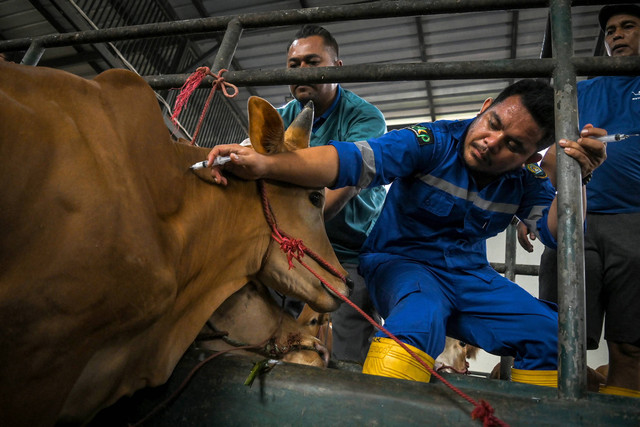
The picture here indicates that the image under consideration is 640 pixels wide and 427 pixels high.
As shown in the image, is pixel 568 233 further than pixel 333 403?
Yes

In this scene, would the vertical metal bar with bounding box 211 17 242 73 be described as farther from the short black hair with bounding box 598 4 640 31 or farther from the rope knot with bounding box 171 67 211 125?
the short black hair with bounding box 598 4 640 31

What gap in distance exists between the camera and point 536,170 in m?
2.33

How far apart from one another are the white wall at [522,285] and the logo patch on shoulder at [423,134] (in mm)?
7658

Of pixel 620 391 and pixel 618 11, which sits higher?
pixel 618 11

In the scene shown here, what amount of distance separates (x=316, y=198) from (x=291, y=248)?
1.06 feet

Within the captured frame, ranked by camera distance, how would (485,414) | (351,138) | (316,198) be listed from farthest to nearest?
(351,138)
(316,198)
(485,414)

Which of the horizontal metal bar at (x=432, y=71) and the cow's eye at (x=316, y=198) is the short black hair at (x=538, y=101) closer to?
the horizontal metal bar at (x=432, y=71)

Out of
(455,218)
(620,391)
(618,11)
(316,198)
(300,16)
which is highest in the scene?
(618,11)

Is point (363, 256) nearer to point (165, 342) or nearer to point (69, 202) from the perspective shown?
point (165, 342)

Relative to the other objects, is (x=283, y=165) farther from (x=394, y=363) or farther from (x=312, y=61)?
(x=312, y=61)

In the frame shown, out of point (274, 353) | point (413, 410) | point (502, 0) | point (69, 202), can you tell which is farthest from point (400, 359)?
point (502, 0)

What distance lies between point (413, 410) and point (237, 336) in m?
1.01

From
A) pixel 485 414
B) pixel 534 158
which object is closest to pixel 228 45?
pixel 534 158

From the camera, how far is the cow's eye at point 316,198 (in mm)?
1880
